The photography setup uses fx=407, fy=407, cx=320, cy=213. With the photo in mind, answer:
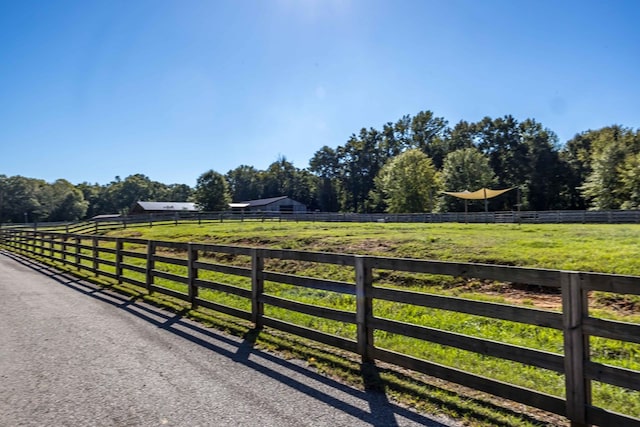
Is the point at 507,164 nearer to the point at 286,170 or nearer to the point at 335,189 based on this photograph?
the point at 335,189

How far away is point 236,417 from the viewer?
10.7 feet

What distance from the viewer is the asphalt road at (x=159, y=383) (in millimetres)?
3273

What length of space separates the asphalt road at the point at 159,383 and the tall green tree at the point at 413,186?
49751 mm

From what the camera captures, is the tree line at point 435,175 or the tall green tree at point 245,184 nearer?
the tree line at point 435,175

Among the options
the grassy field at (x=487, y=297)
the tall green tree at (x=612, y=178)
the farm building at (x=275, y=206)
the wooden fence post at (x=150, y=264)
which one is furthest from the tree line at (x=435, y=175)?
the wooden fence post at (x=150, y=264)

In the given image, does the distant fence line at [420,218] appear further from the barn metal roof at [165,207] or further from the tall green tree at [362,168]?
the tall green tree at [362,168]

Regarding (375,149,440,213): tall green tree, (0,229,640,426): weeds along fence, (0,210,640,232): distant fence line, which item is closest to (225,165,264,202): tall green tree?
(375,149,440,213): tall green tree

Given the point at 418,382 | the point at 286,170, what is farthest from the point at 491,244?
the point at 286,170

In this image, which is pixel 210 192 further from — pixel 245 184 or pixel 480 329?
pixel 480 329

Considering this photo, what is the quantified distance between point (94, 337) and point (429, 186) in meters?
52.7

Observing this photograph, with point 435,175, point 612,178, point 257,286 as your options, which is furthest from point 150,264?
point 435,175

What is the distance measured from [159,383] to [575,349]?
11.9 feet

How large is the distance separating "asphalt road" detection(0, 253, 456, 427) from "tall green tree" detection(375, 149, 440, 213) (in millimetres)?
49751

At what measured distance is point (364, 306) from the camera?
14.6 ft
